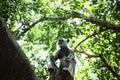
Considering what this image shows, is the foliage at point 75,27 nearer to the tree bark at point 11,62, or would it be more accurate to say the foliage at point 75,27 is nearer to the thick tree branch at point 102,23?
the thick tree branch at point 102,23

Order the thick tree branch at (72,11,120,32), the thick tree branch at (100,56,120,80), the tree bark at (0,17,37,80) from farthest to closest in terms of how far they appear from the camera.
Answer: the thick tree branch at (100,56,120,80), the thick tree branch at (72,11,120,32), the tree bark at (0,17,37,80)

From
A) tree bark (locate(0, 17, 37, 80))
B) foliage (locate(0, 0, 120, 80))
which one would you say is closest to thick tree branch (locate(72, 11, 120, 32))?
foliage (locate(0, 0, 120, 80))

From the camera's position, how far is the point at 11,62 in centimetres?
175

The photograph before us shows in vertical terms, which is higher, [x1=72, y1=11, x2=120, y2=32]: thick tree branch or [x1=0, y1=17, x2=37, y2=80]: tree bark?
[x1=72, y1=11, x2=120, y2=32]: thick tree branch

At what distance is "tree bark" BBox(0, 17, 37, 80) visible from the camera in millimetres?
1722

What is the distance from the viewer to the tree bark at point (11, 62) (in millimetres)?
1722

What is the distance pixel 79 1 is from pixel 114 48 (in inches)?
115

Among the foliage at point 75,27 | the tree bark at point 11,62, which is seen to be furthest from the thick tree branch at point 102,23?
the tree bark at point 11,62

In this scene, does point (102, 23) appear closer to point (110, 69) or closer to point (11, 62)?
point (110, 69)

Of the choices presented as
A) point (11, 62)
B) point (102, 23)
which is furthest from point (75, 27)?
point (11, 62)

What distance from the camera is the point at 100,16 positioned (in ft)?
36.2

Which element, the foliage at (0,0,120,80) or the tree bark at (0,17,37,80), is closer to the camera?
the tree bark at (0,17,37,80)

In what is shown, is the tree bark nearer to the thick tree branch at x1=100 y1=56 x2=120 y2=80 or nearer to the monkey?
the monkey

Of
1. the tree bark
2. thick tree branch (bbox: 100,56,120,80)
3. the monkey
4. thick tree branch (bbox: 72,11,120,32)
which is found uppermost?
thick tree branch (bbox: 72,11,120,32)
